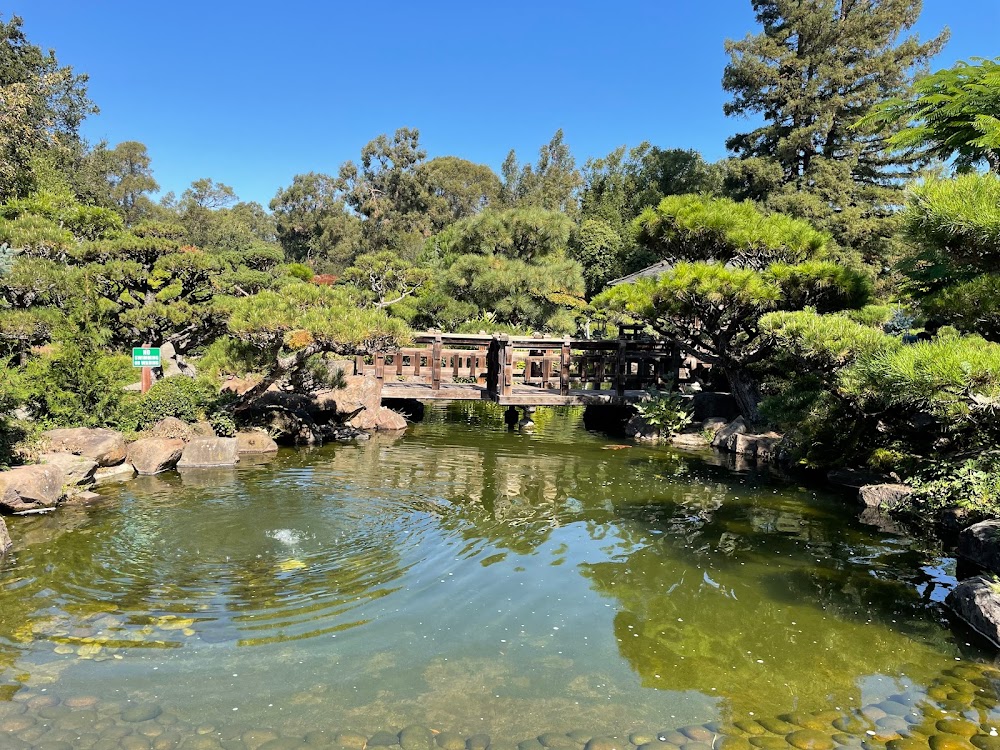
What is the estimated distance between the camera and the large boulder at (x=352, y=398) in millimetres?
11969

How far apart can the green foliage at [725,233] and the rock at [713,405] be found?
102 inches

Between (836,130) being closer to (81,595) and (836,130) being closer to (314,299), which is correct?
(314,299)

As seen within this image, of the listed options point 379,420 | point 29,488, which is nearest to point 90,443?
point 29,488

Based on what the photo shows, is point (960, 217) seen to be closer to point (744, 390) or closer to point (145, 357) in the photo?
point (744, 390)

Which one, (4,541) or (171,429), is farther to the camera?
(171,429)

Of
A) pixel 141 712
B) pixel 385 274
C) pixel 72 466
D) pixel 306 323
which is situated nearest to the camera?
pixel 141 712

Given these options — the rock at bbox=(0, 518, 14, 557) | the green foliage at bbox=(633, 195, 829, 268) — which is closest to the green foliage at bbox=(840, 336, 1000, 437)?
the green foliage at bbox=(633, 195, 829, 268)

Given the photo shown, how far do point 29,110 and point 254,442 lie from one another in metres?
11.1

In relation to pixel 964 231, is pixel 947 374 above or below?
below

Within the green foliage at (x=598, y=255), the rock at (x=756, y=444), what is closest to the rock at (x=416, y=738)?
the rock at (x=756, y=444)

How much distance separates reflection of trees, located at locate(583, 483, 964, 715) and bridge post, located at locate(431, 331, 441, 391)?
5.90 meters

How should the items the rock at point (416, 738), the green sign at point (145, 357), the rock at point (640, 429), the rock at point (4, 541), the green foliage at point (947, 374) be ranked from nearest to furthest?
the rock at point (416, 738) < the green foliage at point (947, 374) < the rock at point (4, 541) < the green sign at point (145, 357) < the rock at point (640, 429)

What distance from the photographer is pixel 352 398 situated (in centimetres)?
1224

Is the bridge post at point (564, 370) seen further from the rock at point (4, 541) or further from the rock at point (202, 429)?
the rock at point (4, 541)
